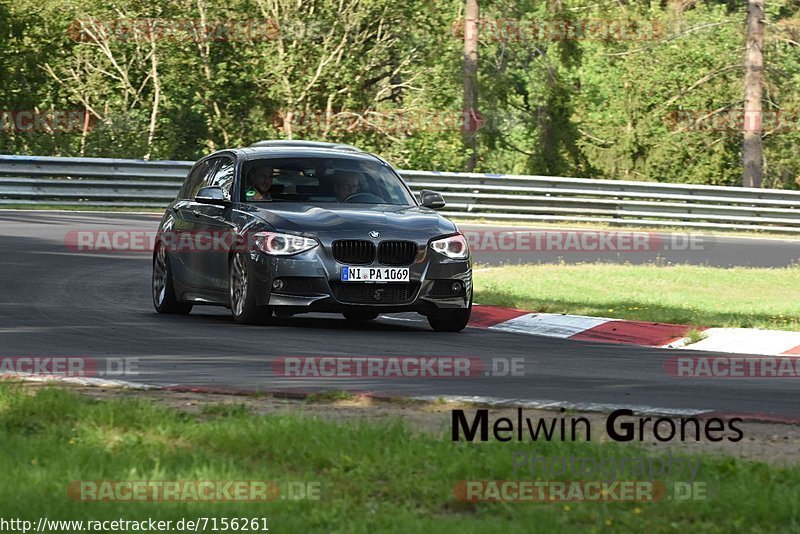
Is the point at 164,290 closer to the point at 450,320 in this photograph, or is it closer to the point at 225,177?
the point at 225,177

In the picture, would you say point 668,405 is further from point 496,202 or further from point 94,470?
point 496,202

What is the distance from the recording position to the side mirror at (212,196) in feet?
43.8

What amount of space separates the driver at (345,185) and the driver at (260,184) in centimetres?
61

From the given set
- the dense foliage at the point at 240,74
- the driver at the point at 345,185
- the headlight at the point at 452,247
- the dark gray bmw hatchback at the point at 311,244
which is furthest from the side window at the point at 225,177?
the dense foliage at the point at 240,74

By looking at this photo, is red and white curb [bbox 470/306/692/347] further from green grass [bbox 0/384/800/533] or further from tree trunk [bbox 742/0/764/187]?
tree trunk [bbox 742/0/764/187]

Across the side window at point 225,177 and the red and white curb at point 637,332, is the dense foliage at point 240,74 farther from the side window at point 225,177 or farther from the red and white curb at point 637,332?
the red and white curb at point 637,332

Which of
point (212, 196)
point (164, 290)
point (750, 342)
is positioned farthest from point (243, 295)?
point (750, 342)

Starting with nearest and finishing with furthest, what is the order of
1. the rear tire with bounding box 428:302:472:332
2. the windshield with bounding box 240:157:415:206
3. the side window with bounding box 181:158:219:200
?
the rear tire with bounding box 428:302:472:332, the windshield with bounding box 240:157:415:206, the side window with bounding box 181:158:219:200

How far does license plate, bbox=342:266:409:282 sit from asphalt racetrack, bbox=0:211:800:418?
48 cm

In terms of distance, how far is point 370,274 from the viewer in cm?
1238

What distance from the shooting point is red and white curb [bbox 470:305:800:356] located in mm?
12680

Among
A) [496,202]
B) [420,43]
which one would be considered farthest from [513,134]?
[496,202]

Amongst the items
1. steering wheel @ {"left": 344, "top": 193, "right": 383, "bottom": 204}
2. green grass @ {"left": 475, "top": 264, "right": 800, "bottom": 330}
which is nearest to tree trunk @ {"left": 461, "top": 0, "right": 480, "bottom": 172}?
green grass @ {"left": 475, "top": 264, "right": 800, "bottom": 330}

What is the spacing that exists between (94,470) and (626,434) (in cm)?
269
